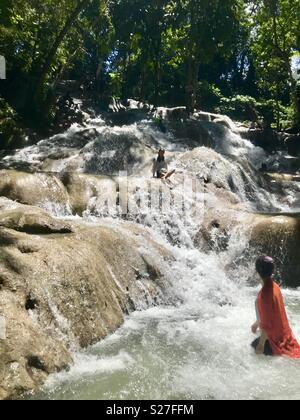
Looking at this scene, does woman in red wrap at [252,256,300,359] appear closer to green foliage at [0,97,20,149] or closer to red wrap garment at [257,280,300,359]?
red wrap garment at [257,280,300,359]

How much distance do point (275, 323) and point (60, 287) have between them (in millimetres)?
2760

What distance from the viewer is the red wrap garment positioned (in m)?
5.51

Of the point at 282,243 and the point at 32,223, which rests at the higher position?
the point at 32,223

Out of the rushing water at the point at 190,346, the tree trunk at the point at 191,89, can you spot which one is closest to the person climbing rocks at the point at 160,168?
the rushing water at the point at 190,346

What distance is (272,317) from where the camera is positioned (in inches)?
217

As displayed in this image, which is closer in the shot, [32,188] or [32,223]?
[32,223]

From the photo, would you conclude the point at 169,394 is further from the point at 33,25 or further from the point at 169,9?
the point at 169,9

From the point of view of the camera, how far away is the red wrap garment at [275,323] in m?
5.51

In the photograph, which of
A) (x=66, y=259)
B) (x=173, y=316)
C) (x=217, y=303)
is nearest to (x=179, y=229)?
(x=217, y=303)

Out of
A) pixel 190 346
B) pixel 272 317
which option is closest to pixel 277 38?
pixel 190 346

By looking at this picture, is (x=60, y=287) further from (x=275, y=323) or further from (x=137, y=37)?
(x=137, y=37)

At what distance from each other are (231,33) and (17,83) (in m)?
11.6

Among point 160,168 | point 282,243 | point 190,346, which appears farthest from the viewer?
point 160,168

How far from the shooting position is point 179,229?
40.9 ft
